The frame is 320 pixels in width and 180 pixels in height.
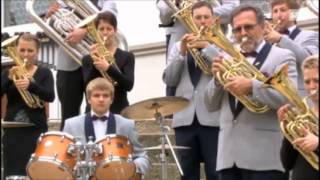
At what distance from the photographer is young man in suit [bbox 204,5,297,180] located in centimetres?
507

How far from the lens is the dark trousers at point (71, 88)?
7355 millimetres

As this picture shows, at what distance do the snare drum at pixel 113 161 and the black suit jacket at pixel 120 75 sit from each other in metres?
0.87

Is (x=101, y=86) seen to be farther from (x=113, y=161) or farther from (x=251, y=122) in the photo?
(x=251, y=122)

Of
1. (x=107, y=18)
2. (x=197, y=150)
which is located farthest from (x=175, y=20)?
(x=197, y=150)

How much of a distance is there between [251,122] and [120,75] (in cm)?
184

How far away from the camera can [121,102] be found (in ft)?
22.6

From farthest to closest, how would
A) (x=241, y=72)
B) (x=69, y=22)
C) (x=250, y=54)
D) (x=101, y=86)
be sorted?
(x=69, y=22)
(x=101, y=86)
(x=250, y=54)
(x=241, y=72)

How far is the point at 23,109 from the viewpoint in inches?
284

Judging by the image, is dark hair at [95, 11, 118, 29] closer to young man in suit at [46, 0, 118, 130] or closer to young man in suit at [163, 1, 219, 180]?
young man in suit at [46, 0, 118, 130]

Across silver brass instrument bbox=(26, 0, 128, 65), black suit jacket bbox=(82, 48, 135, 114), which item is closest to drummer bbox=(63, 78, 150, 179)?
black suit jacket bbox=(82, 48, 135, 114)

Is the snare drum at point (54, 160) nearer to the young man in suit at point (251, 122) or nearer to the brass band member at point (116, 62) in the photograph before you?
the brass band member at point (116, 62)

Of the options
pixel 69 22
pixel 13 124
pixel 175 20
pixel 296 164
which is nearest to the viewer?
pixel 296 164

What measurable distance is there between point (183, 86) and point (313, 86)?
2300 millimetres

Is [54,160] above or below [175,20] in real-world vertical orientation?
below
